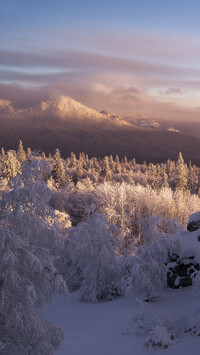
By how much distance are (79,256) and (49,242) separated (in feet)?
28.2

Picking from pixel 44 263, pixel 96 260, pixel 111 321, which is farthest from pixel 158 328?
pixel 96 260

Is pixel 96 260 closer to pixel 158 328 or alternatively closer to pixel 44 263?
pixel 158 328

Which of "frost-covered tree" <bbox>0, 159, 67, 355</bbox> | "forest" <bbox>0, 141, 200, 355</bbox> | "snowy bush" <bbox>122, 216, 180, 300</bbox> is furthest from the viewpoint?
"snowy bush" <bbox>122, 216, 180, 300</bbox>

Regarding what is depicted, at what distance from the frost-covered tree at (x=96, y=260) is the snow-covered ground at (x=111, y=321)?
1.87ft

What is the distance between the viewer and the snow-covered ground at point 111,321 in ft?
30.8

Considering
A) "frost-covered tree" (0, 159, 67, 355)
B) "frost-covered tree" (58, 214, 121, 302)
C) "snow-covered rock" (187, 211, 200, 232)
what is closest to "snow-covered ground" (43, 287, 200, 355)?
"frost-covered tree" (58, 214, 121, 302)

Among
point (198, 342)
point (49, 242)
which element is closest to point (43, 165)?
point (49, 242)

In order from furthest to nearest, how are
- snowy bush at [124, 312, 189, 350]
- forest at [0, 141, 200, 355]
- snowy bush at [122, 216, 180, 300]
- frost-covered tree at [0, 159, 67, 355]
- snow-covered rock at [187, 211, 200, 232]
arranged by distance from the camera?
snow-covered rock at [187, 211, 200, 232] → snowy bush at [122, 216, 180, 300] → snowy bush at [124, 312, 189, 350] → forest at [0, 141, 200, 355] → frost-covered tree at [0, 159, 67, 355]

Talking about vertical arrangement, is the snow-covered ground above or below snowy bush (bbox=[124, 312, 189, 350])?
below

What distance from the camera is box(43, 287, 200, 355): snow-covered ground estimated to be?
9.40 metres

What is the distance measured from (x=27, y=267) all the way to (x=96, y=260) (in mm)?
8271

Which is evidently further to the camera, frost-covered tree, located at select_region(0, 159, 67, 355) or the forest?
the forest

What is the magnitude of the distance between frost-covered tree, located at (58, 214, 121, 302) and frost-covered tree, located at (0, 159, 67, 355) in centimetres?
694

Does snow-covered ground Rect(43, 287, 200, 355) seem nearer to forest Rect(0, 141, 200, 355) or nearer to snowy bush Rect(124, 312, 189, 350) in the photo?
snowy bush Rect(124, 312, 189, 350)
